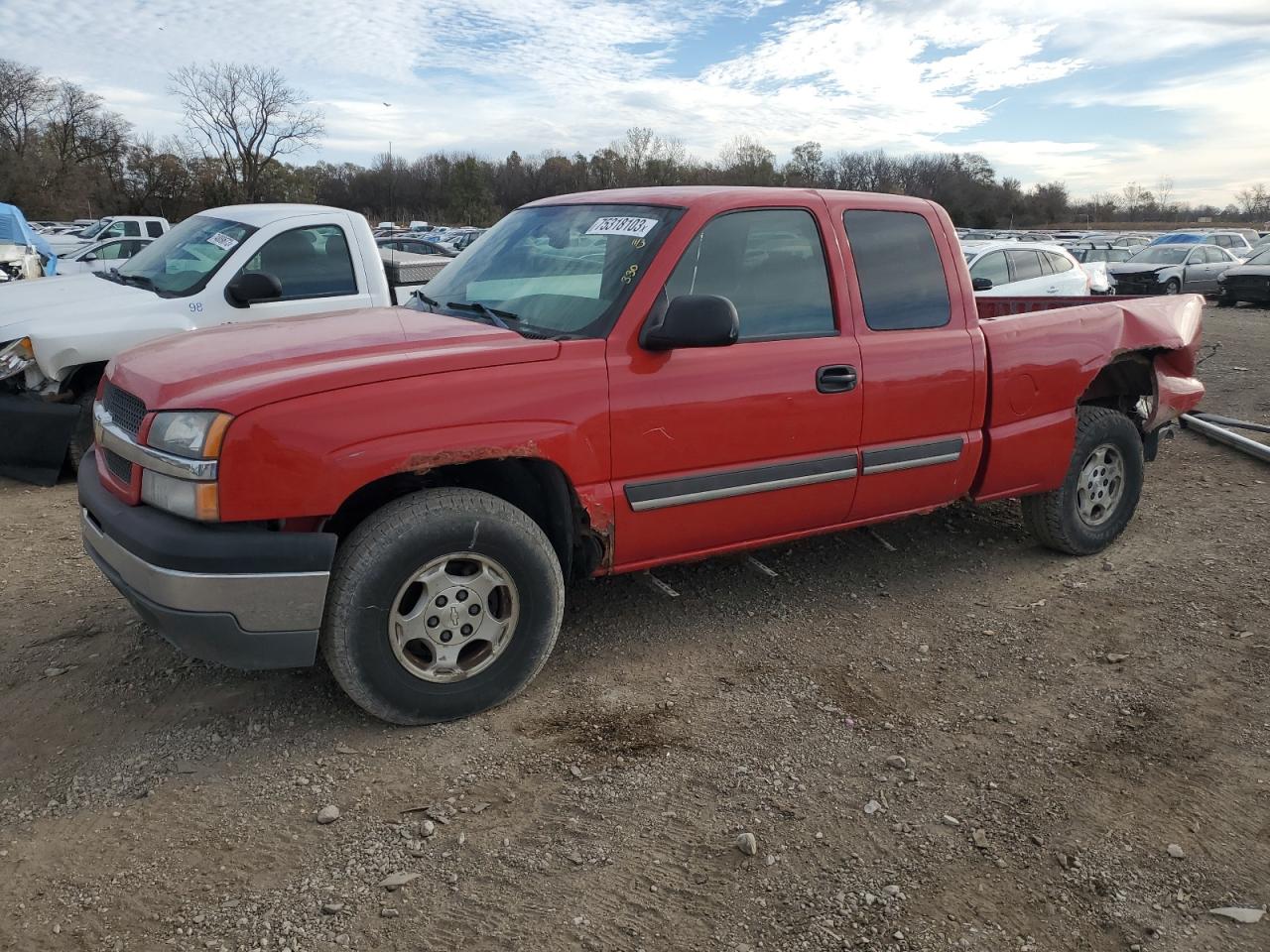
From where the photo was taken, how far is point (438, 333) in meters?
3.62

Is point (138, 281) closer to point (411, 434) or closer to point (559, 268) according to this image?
point (559, 268)

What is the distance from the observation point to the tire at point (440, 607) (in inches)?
126

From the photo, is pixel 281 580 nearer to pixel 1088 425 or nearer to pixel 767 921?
pixel 767 921

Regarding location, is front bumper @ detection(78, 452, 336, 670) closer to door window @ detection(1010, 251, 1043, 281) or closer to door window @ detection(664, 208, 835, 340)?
door window @ detection(664, 208, 835, 340)

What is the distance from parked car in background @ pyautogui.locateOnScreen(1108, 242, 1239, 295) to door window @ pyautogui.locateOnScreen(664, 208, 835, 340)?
21.1 meters

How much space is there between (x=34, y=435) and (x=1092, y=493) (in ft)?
21.2

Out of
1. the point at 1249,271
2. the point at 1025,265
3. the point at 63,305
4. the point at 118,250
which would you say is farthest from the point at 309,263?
the point at 1249,271

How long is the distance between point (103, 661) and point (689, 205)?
117 inches

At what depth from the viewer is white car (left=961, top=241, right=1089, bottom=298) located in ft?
45.4

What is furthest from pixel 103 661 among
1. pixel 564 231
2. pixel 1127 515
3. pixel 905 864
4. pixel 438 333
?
pixel 1127 515

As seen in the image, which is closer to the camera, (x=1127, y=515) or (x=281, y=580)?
(x=281, y=580)

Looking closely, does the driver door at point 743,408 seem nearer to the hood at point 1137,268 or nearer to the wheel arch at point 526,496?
the wheel arch at point 526,496

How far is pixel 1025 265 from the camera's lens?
14227 millimetres

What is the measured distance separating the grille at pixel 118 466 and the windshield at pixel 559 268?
1.38 meters
